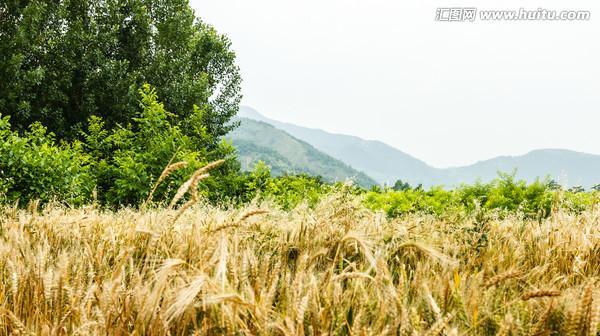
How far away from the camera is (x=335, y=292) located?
1778 millimetres

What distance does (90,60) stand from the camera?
70.1 feet

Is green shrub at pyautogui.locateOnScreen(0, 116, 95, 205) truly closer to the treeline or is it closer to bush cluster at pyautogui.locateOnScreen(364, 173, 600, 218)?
the treeline

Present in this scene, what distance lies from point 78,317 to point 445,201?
1020cm

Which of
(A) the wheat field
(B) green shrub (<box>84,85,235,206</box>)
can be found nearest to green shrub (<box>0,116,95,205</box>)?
(B) green shrub (<box>84,85,235,206</box>)

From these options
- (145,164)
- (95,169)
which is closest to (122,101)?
(95,169)

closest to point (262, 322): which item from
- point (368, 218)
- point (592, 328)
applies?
point (592, 328)

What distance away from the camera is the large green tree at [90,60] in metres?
19.2

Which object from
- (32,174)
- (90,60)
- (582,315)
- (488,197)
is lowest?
(32,174)

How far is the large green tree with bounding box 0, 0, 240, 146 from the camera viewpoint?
1925cm

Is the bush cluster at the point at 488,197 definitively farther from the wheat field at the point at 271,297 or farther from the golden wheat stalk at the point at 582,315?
the golden wheat stalk at the point at 582,315

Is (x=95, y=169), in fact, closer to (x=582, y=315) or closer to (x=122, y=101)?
(x=122, y=101)

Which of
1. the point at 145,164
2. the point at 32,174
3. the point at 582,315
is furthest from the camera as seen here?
the point at 145,164

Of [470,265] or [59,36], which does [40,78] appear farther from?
[470,265]

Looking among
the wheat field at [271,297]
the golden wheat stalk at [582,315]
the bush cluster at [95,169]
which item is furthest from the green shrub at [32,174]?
the golden wheat stalk at [582,315]
